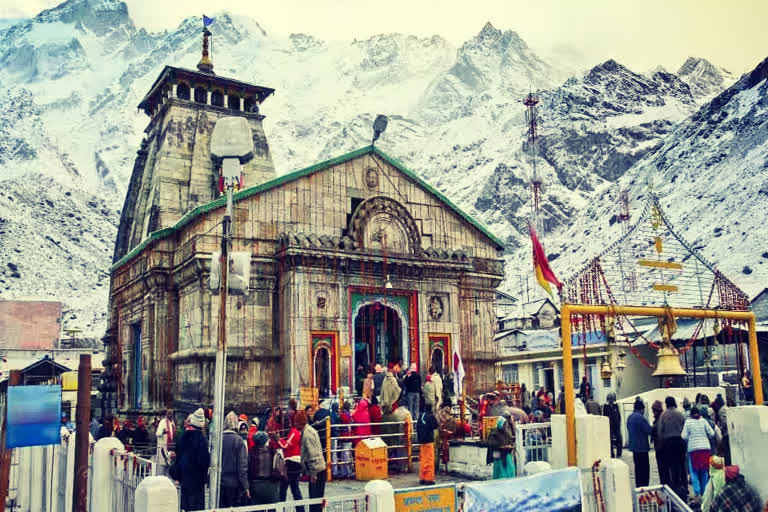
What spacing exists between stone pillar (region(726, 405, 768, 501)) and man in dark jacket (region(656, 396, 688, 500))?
3.55ft

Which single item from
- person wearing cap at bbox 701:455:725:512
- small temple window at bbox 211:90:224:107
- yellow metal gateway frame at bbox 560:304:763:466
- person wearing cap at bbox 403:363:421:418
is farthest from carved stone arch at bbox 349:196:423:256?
person wearing cap at bbox 701:455:725:512

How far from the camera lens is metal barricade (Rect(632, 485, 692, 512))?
10.5 metres

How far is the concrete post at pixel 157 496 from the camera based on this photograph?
808 cm

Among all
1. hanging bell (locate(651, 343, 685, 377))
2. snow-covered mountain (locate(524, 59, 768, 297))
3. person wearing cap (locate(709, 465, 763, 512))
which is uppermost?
snow-covered mountain (locate(524, 59, 768, 297))

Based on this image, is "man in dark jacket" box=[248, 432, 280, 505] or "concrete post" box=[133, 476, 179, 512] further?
"man in dark jacket" box=[248, 432, 280, 505]

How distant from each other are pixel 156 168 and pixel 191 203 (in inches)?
94.9

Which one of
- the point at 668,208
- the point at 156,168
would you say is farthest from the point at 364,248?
the point at 668,208

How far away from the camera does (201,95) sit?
1293 inches

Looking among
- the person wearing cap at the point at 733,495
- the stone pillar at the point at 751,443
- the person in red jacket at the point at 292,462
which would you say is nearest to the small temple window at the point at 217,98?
the person in red jacket at the point at 292,462

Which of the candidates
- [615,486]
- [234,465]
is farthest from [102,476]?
[615,486]

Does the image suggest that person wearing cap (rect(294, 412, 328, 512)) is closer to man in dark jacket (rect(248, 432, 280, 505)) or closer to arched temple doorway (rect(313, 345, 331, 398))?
man in dark jacket (rect(248, 432, 280, 505))

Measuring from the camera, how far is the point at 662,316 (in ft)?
47.0

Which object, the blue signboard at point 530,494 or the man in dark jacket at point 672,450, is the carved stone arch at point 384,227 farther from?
the blue signboard at point 530,494

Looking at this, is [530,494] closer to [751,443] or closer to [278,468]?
[278,468]
